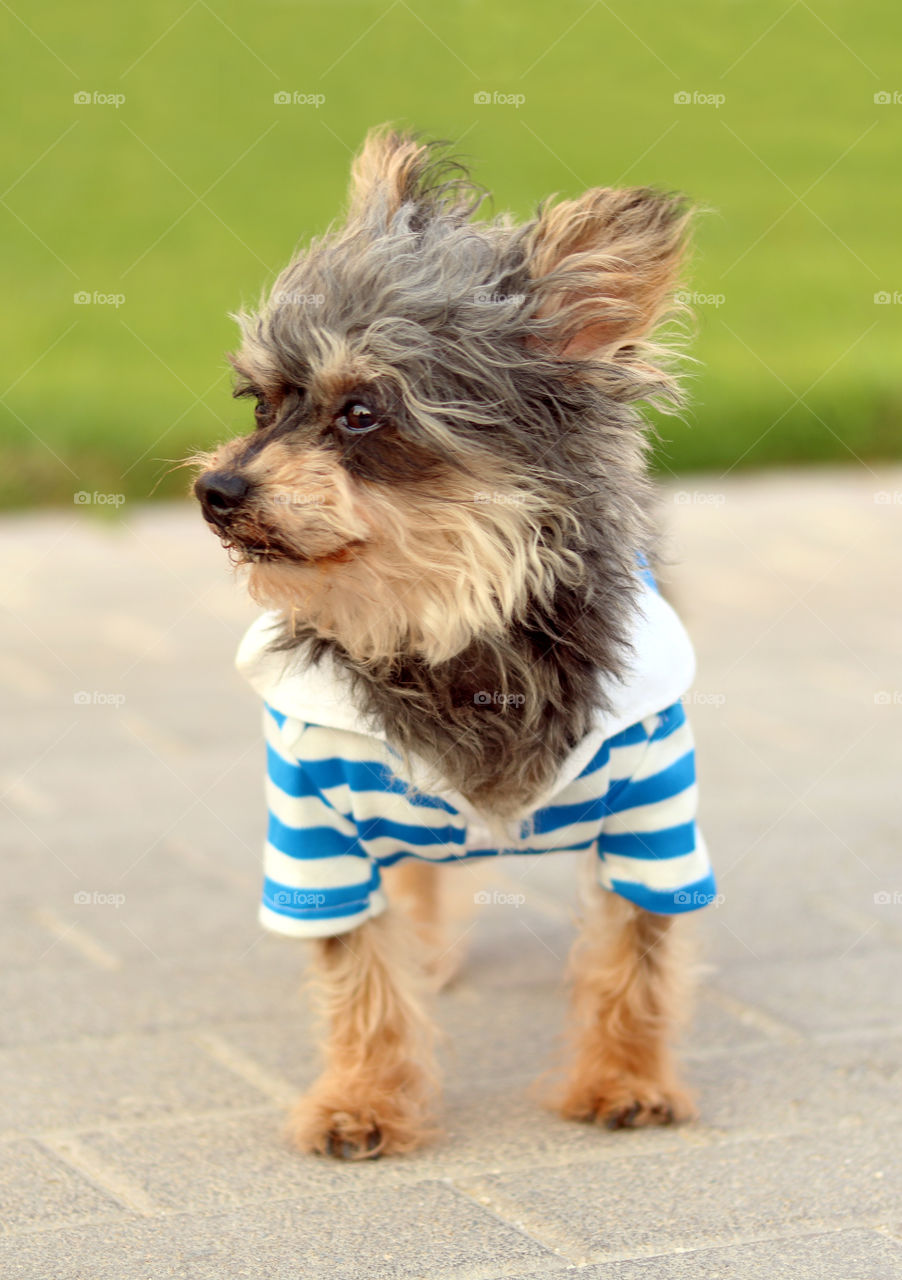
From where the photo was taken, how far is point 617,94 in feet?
44.7

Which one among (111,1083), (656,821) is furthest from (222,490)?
(111,1083)

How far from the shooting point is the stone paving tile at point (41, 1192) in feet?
9.61
